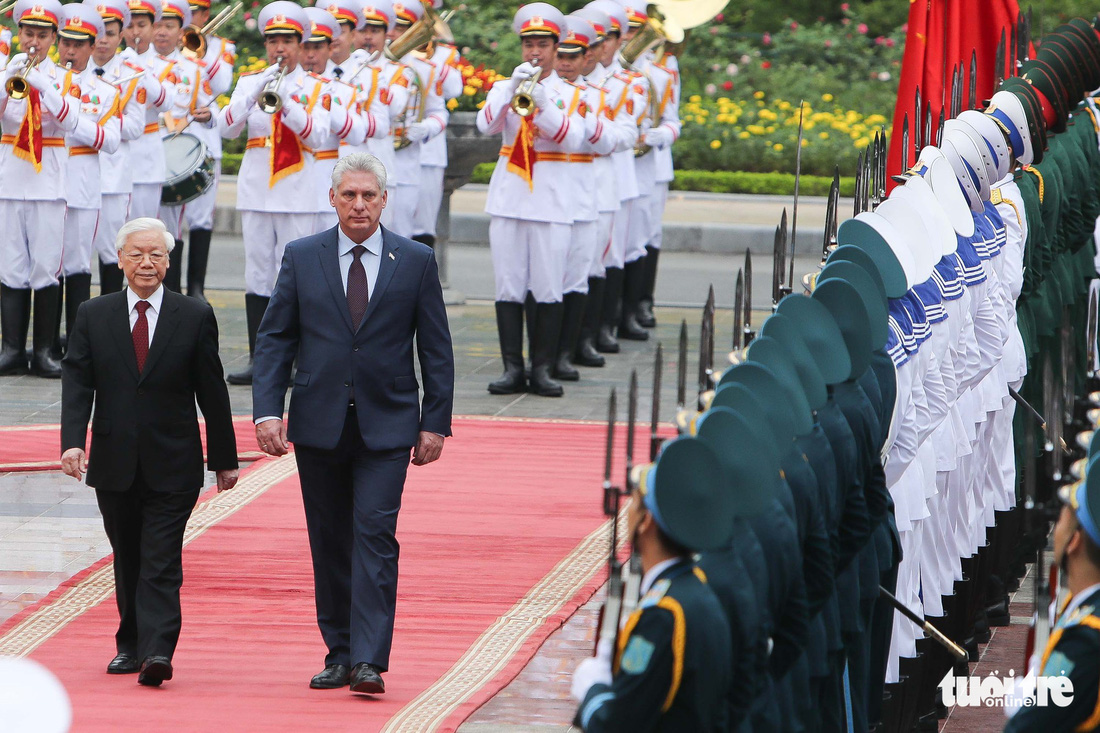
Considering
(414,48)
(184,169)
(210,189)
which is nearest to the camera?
(184,169)

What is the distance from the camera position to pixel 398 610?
6.55 metres

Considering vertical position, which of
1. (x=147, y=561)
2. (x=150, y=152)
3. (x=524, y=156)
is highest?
(x=524, y=156)

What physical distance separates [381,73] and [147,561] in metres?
6.17

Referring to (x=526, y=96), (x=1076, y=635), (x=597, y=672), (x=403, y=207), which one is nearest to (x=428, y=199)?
(x=403, y=207)

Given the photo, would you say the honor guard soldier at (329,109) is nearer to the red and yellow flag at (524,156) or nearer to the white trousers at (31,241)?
the red and yellow flag at (524,156)

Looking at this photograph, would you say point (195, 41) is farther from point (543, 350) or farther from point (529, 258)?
point (543, 350)

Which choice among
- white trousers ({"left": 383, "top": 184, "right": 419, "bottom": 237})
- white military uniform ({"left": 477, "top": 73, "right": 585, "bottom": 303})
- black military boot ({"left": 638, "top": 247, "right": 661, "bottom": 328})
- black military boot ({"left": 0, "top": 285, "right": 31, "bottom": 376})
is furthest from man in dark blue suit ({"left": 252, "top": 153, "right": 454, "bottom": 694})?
black military boot ({"left": 638, "top": 247, "right": 661, "bottom": 328})

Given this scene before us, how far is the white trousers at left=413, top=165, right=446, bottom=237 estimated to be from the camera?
1272 centimetres

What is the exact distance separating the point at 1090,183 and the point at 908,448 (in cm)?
367

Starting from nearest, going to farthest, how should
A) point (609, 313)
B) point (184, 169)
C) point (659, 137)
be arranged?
point (184, 169) → point (609, 313) → point (659, 137)

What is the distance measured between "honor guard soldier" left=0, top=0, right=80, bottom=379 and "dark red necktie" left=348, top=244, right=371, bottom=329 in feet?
15.7

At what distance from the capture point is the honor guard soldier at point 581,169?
1045 cm

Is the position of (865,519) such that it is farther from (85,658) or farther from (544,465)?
(544,465)

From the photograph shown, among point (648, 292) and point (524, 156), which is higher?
point (524, 156)
